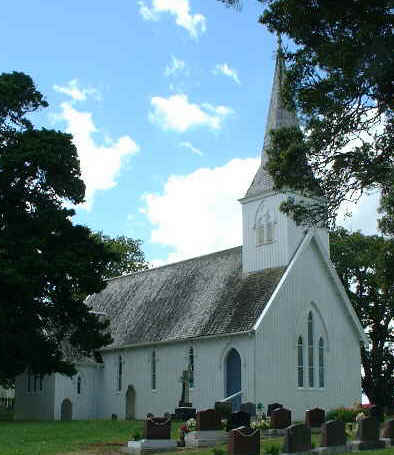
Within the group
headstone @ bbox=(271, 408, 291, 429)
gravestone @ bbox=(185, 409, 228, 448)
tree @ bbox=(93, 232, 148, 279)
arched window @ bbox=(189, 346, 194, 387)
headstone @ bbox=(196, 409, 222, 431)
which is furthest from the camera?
tree @ bbox=(93, 232, 148, 279)

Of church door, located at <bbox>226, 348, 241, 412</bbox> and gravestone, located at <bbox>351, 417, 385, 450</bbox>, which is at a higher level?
church door, located at <bbox>226, 348, 241, 412</bbox>

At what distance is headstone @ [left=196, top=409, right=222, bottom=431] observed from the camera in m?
24.9

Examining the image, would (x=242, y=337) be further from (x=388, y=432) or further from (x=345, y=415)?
(x=388, y=432)

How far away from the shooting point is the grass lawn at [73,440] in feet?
72.3

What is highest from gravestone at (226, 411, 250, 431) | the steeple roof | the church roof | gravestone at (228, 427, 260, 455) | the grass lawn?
the steeple roof

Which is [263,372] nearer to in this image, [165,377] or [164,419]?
[165,377]

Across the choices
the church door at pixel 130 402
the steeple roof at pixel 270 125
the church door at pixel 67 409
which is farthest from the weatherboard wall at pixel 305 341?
the church door at pixel 67 409

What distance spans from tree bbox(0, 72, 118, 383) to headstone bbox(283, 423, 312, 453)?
1446 cm

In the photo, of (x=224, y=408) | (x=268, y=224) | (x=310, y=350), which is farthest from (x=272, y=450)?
(x=268, y=224)

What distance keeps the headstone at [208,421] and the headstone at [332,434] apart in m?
4.21

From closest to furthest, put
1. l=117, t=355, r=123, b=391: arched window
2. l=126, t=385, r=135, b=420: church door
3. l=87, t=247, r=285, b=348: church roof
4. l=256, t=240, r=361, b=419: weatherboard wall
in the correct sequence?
l=256, t=240, r=361, b=419: weatherboard wall, l=87, t=247, r=285, b=348: church roof, l=126, t=385, r=135, b=420: church door, l=117, t=355, r=123, b=391: arched window

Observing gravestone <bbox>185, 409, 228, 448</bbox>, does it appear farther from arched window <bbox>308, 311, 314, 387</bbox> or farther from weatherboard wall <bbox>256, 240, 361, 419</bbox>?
arched window <bbox>308, 311, 314, 387</bbox>

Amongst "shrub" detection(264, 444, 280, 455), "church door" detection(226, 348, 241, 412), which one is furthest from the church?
"shrub" detection(264, 444, 280, 455)

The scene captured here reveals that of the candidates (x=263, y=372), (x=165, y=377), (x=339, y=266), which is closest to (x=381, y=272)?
(x=263, y=372)
